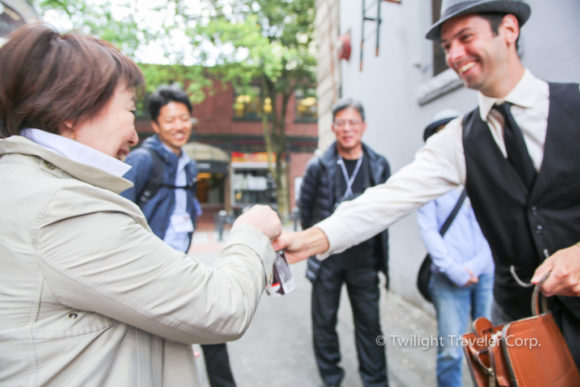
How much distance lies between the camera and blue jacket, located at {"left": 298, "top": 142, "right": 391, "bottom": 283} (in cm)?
317

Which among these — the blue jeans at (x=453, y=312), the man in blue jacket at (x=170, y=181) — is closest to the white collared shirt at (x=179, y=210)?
the man in blue jacket at (x=170, y=181)

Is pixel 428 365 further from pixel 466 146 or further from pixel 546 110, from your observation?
pixel 546 110

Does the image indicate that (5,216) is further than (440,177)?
No

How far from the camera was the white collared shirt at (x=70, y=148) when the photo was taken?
104cm

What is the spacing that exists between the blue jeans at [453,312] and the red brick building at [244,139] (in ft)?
58.6

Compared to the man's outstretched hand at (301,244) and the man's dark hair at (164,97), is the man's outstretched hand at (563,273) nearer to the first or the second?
the man's outstretched hand at (301,244)

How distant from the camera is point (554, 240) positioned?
Result: 1456 millimetres

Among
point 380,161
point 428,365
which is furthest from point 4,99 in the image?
point 428,365

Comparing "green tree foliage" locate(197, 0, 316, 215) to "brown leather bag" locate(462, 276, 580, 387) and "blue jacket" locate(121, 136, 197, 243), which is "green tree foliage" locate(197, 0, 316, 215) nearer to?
"blue jacket" locate(121, 136, 197, 243)

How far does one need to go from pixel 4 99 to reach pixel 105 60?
0.97ft

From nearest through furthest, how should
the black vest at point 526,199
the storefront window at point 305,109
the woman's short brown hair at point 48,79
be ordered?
the woman's short brown hair at point 48,79, the black vest at point 526,199, the storefront window at point 305,109

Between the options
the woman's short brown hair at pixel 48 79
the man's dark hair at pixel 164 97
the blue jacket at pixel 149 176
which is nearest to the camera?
the woman's short brown hair at pixel 48 79

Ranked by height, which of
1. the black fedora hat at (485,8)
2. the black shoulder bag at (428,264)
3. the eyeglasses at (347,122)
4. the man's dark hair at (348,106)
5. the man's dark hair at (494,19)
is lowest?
the black shoulder bag at (428,264)

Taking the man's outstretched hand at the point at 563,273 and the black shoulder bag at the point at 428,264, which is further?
the black shoulder bag at the point at 428,264
